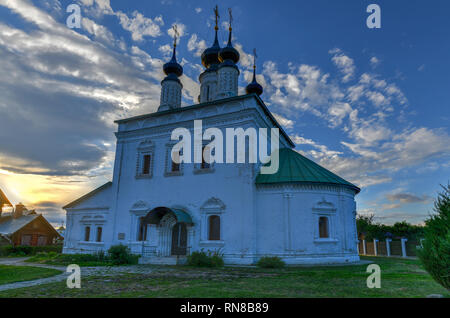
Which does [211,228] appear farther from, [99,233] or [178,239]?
[99,233]

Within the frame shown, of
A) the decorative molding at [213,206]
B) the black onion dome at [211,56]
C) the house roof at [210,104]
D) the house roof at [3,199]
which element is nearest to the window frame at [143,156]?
the house roof at [210,104]

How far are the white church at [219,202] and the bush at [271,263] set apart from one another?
1.13m

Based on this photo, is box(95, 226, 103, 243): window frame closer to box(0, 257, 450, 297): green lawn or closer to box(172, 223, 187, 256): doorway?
box(172, 223, 187, 256): doorway

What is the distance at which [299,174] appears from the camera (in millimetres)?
16547

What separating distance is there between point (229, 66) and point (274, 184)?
8.41m

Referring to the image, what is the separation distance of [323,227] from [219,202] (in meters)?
5.77

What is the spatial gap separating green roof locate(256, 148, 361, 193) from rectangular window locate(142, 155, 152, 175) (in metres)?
7.25

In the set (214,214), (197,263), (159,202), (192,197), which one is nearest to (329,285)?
(197,263)

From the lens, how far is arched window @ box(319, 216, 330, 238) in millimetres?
16156

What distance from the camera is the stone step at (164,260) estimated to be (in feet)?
48.8

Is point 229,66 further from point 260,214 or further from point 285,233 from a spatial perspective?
point 285,233

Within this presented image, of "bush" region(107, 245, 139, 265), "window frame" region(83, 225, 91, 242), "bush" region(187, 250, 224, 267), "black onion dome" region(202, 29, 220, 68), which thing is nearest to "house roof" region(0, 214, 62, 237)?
"window frame" region(83, 225, 91, 242)

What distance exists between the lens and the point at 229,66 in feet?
64.0

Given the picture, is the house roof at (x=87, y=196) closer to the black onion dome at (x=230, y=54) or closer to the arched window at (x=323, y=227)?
the black onion dome at (x=230, y=54)
